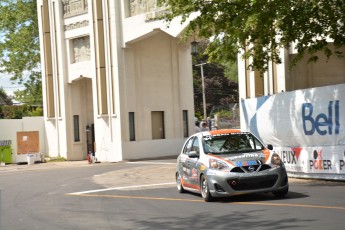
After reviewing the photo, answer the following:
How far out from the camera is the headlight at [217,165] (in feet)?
44.9

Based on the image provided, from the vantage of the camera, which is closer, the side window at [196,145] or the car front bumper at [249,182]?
the car front bumper at [249,182]

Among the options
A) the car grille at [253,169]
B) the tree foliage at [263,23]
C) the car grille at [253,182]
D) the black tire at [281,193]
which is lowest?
the black tire at [281,193]

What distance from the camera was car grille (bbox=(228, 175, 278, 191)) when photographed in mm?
13398

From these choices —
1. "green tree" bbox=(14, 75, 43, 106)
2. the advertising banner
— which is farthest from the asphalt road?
"green tree" bbox=(14, 75, 43, 106)

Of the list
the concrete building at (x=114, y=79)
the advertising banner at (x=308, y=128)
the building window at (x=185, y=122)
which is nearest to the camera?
the advertising banner at (x=308, y=128)

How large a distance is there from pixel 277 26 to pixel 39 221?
8.18 meters

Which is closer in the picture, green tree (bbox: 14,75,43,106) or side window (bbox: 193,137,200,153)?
side window (bbox: 193,137,200,153)

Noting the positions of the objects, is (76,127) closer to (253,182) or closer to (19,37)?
(19,37)

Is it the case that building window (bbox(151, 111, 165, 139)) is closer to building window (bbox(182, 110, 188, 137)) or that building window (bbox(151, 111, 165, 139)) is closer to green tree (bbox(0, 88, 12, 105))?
building window (bbox(182, 110, 188, 137))

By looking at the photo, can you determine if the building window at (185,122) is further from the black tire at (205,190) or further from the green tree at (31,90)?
the black tire at (205,190)

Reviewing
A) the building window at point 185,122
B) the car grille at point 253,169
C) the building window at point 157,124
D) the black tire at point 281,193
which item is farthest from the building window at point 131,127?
the car grille at point 253,169

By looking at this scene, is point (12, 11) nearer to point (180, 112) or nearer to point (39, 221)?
point (180, 112)

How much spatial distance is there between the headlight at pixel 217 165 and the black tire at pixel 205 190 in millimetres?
387

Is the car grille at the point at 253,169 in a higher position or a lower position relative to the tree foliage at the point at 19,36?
lower
